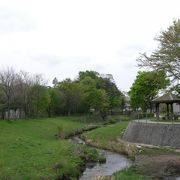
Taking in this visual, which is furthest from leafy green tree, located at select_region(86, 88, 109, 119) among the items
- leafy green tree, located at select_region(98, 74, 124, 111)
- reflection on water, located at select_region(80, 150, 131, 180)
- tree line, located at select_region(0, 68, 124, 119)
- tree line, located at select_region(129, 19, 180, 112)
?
reflection on water, located at select_region(80, 150, 131, 180)

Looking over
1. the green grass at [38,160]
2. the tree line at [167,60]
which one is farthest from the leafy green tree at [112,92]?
the green grass at [38,160]

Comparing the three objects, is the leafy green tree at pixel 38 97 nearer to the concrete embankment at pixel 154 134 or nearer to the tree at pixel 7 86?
the tree at pixel 7 86

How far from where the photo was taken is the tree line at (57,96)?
68.9 metres

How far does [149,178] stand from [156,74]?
24.3 metres

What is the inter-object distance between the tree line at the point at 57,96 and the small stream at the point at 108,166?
33652 millimetres

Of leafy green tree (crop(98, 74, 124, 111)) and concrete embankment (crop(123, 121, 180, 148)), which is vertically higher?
leafy green tree (crop(98, 74, 124, 111))

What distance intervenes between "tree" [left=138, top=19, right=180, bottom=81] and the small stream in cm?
1473

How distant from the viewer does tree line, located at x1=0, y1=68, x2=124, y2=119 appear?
68.9m

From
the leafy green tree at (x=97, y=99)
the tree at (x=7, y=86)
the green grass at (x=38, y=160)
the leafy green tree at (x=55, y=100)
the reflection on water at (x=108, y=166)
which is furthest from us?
the leafy green tree at (x=97, y=99)

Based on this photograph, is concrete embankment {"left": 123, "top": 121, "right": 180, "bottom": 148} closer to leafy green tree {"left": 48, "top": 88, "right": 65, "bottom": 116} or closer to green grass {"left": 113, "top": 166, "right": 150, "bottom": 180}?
green grass {"left": 113, "top": 166, "right": 150, "bottom": 180}

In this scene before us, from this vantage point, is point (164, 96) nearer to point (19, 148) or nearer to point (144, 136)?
point (144, 136)

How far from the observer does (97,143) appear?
42719 millimetres

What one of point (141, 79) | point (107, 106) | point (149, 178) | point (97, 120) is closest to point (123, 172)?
point (149, 178)

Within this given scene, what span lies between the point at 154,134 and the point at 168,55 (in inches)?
403
